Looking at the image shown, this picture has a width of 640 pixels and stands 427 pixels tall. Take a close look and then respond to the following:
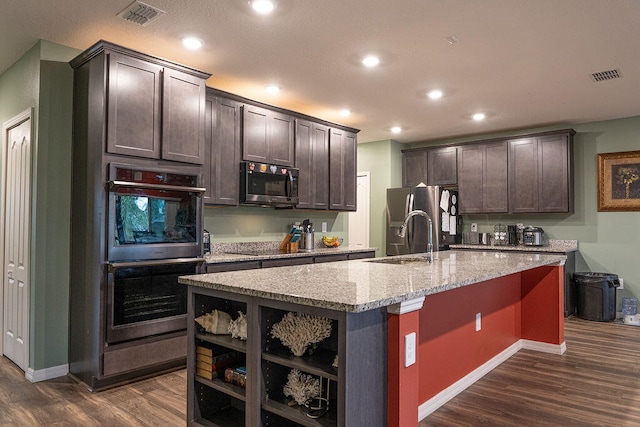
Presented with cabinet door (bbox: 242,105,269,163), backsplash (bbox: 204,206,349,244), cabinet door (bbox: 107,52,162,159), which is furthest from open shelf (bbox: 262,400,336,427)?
cabinet door (bbox: 242,105,269,163)

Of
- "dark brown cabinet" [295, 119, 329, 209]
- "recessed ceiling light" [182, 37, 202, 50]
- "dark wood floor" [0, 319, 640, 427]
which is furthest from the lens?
"dark brown cabinet" [295, 119, 329, 209]

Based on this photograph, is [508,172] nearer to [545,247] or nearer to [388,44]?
[545,247]

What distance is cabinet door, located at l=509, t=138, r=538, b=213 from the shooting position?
5.96m

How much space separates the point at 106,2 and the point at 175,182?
133 cm

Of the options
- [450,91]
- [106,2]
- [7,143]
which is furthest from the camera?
[450,91]

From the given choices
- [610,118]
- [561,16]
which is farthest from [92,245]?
[610,118]

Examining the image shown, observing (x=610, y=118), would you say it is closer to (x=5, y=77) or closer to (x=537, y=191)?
(x=537, y=191)

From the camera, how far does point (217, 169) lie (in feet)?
13.9

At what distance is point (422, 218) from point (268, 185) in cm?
276

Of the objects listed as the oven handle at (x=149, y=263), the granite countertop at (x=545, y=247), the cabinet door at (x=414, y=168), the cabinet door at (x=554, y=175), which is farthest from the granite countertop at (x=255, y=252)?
the cabinet door at (x=554, y=175)

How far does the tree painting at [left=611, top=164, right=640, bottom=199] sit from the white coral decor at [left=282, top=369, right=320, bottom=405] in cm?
553

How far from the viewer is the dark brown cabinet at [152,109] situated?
3.12 metres

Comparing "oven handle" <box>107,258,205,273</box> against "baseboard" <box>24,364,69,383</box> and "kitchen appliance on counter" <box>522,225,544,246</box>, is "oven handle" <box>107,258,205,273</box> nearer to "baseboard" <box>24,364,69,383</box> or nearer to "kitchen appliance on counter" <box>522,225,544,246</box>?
"baseboard" <box>24,364,69,383</box>

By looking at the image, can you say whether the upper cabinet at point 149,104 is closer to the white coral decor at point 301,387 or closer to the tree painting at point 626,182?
the white coral decor at point 301,387
